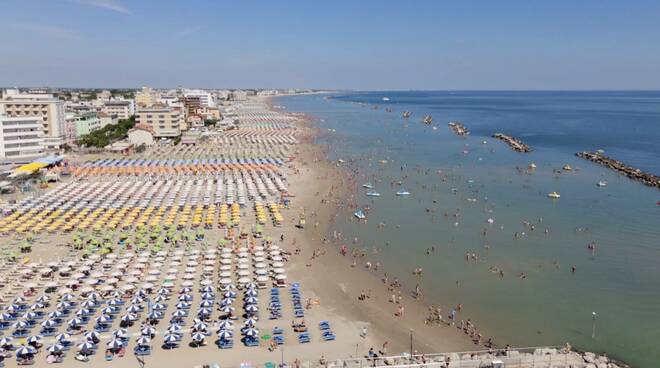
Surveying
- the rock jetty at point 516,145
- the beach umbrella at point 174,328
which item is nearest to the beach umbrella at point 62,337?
the beach umbrella at point 174,328

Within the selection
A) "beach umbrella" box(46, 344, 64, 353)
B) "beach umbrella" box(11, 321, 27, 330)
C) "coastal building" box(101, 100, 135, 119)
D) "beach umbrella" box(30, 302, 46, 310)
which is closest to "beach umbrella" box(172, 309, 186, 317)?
"beach umbrella" box(46, 344, 64, 353)

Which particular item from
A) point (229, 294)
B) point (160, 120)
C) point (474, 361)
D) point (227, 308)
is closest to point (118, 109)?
point (160, 120)

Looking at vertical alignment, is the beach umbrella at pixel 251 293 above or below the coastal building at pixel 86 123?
below

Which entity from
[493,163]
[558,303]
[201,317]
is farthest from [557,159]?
[201,317]

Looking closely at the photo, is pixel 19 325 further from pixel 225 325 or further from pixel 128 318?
pixel 225 325

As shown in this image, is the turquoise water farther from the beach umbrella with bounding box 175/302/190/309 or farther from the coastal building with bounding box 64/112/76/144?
the coastal building with bounding box 64/112/76/144

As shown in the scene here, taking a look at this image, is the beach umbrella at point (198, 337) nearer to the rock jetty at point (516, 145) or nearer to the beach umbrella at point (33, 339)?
the beach umbrella at point (33, 339)
